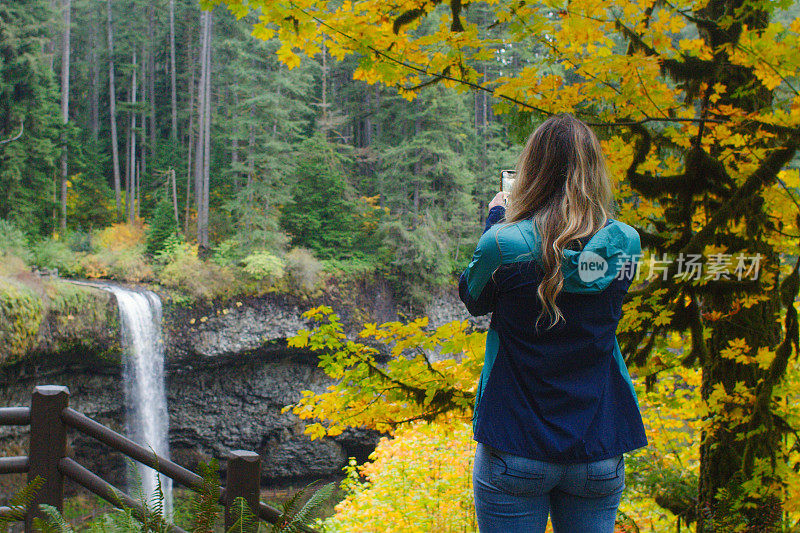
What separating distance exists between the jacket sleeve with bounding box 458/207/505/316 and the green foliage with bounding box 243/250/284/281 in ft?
41.0

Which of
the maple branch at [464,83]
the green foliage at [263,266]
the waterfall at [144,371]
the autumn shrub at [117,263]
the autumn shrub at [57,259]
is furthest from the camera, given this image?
the green foliage at [263,266]

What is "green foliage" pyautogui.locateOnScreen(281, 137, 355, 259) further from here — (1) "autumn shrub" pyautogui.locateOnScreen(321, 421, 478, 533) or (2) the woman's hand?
(2) the woman's hand

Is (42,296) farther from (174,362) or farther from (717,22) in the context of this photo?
(717,22)

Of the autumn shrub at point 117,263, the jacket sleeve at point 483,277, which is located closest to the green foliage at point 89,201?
the autumn shrub at point 117,263

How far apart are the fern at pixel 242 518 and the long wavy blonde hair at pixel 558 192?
3.98ft

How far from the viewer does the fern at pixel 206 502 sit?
5.64 ft

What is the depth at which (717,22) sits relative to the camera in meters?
2.39

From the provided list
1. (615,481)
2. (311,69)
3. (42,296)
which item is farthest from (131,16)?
(615,481)

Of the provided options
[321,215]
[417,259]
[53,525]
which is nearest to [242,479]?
[53,525]

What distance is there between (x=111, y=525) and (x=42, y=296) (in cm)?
1047

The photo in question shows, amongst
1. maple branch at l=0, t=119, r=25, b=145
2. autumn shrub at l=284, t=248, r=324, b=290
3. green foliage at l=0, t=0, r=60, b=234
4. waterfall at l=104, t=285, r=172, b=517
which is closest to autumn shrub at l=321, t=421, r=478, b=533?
waterfall at l=104, t=285, r=172, b=517

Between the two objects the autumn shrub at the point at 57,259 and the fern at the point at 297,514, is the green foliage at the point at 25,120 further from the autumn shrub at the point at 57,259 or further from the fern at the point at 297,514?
the fern at the point at 297,514

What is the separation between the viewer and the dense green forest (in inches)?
574

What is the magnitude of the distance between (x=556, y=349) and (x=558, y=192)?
1.14 ft
